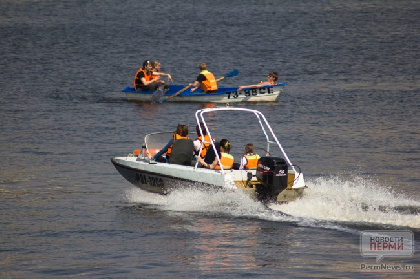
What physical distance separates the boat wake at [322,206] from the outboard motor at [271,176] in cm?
30

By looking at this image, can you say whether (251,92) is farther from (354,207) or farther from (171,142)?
(354,207)

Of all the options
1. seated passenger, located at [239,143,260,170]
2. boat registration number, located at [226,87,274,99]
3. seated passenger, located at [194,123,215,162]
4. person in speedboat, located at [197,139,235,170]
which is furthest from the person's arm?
boat registration number, located at [226,87,274,99]

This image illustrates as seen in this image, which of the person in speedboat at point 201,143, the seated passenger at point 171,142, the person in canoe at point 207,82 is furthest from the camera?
the person in canoe at point 207,82

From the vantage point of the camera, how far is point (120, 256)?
13680mm

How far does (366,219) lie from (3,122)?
1539cm

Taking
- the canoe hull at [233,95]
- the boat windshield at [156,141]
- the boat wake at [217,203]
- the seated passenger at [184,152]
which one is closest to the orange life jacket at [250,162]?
the boat wake at [217,203]

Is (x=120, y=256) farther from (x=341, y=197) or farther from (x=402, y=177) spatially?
(x=402, y=177)

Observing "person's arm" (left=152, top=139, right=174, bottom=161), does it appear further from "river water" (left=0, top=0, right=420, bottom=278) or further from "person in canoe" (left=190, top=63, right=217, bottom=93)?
"person in canoe" (left=190, top=63, right=217, bottom=93)

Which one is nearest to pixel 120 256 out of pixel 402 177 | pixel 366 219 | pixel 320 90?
pixel 366 219

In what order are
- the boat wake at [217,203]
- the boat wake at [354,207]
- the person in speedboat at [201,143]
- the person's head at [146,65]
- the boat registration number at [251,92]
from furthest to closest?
the person's head at [146,65] < the boat registration number at [251,92] < the person in speedboat at [201,143] < the boat wake at [217,203] < the boat wake at [354,207]

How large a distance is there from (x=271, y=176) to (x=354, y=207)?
1.77 metres

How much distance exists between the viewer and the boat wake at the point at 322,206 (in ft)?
49.1

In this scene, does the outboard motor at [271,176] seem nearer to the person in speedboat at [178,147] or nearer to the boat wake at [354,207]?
the boat wake at [354,207]

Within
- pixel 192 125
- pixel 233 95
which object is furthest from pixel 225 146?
pixel 233 95
